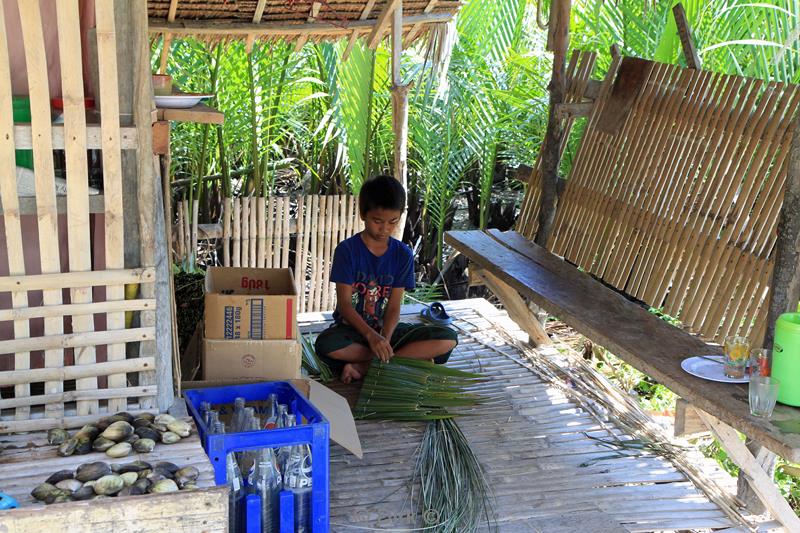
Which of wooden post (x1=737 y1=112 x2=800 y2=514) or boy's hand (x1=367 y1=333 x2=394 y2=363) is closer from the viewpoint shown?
wooden post (x1=737 y1=112 x2=800 y2=514)

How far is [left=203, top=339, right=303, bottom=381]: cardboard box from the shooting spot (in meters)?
3.62

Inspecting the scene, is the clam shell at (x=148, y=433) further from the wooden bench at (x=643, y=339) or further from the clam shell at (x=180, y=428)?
the wooden bench at (x=643, y=339)

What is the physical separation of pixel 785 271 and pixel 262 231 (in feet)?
12.1

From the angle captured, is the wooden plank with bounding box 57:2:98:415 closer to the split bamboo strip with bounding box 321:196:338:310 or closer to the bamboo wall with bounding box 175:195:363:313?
the bamboo wall with bounding box 175:195:363:313

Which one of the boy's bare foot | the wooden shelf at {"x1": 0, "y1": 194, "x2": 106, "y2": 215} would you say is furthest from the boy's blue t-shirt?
the wooden shelf at {"x1": 0, "y1": 194, "x2": 106, "y2": 215}

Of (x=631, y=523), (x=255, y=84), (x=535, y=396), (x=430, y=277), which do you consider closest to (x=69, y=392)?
(x=631, y=523)

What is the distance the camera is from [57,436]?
2637 millimetres

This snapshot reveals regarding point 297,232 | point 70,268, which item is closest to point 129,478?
point 70,268

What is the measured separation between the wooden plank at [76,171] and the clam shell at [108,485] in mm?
505

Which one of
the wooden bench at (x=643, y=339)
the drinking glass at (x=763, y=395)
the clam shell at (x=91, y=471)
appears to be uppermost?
the drinking glass at (x=763, y=395)

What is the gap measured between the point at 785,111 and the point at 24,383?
10.3 feet

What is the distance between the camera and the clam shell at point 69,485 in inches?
91.0

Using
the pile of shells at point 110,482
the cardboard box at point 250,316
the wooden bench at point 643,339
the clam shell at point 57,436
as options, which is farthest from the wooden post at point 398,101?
the pile of shells at point 110,482

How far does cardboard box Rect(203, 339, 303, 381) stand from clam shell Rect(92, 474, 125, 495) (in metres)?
1.29
